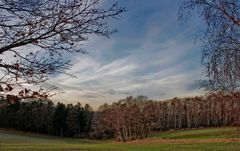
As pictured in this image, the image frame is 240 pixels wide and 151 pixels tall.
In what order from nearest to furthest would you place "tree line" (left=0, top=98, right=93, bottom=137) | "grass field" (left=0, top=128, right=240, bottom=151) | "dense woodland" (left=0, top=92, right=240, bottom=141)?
1. "grass field" (left=0, top=128, right=240, bottom=151)
2. "dense woodland" (left=0, top=92, right=240, bottom=141)
3. "tree line" (left=0, top=98, right=93, bottom=137)

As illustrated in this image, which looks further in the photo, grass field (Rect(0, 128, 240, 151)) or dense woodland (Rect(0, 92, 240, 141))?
dense woodland (Rect(0, 92, 240, 141))

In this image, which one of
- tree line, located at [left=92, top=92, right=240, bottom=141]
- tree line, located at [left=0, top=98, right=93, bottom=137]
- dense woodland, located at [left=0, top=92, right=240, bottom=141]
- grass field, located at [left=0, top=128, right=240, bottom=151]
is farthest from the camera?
tree line, located at [left=0, top=98, right=93, bottom=137]

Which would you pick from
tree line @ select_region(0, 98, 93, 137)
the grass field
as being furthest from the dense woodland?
the grass field

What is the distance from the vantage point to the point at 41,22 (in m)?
6.39

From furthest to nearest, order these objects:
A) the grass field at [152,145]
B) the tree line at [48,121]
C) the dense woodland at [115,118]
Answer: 1. the tree line at [48,121]
2. the dense woodland at [115,118]
3. the grass field at [152,145]

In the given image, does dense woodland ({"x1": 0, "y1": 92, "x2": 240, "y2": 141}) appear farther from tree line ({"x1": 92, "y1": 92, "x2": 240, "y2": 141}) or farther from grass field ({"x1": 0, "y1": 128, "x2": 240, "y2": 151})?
grass field ({"x1": 0, "y1": 128, "x2": 240, "y2": 151})

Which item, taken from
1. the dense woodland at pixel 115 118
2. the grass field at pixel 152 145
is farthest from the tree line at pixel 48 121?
the grass field at pixel 152 145

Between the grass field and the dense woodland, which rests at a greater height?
the dense woodland

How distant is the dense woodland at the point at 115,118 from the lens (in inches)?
3659

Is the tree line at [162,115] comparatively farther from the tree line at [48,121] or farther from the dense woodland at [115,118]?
the tree line at [48,121]

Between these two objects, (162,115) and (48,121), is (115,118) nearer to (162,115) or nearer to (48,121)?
(48,121)

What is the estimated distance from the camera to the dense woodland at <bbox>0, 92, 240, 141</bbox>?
92.9 m

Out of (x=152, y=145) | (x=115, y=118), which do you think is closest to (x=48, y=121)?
(x=115, y=118)

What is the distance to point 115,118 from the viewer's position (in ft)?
301
